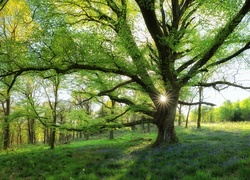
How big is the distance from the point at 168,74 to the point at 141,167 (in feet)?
19.3

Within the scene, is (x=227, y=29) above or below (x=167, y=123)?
above

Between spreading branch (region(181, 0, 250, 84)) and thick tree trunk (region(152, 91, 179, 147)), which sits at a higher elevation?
spreading branch (region(181, 0, 250, 84))

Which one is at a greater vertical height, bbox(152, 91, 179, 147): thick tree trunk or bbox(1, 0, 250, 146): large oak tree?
bbox(1, 0, 250, 146): large oak tree

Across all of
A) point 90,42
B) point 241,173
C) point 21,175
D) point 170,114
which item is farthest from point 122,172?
point 170,114

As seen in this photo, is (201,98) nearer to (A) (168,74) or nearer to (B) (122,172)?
(A) (168,74)

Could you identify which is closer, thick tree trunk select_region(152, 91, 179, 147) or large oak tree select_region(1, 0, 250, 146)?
large oak tree select_region(1, 0, 250, 146)

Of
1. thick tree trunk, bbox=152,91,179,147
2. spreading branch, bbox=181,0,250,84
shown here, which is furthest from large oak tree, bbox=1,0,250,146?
thick tree trunk, bbox=152,91,179,147

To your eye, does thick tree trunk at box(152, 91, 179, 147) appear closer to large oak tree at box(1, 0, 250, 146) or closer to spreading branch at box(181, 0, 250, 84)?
large oak tree at box(1, 0, 250, 146)

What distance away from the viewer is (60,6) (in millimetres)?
11789

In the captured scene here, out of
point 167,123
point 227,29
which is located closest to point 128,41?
point 227,29

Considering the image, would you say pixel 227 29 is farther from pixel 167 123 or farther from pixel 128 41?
pixel 167 123

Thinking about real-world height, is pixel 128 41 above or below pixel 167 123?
above

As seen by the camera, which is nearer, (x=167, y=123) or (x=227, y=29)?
(x=227, y=29)

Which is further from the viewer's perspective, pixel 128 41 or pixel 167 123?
pixel 167 123
